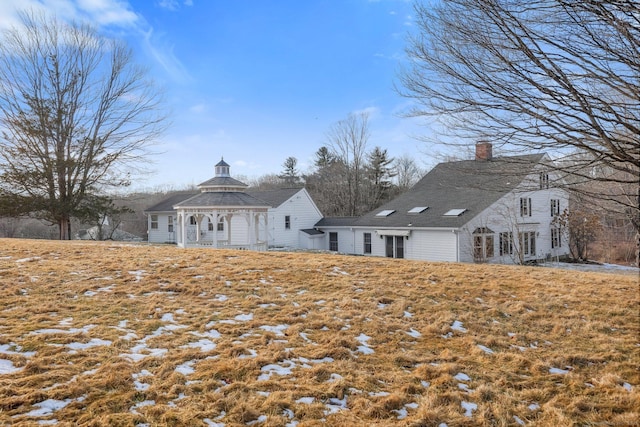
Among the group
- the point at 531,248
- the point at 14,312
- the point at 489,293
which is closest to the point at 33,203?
the point at 14,312

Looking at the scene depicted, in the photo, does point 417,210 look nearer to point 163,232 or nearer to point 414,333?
point 414,333

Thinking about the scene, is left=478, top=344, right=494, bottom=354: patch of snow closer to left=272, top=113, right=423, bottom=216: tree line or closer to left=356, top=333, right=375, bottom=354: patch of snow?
left=356, top=333, right=375, bottom=354: patch of snow

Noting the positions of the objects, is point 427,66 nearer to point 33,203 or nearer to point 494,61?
point 494,61

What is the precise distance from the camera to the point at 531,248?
20.6 m

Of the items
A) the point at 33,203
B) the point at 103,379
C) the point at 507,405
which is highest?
the point at 33,203

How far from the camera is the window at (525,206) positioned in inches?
788

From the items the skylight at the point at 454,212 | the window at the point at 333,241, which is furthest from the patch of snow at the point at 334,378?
the window at the point at 333,241

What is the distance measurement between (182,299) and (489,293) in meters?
5.52

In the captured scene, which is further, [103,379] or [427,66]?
[427,66]

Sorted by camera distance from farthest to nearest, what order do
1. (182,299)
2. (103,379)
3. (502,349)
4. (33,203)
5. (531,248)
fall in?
(531,248) → (33,203) → (182,299) → (502,349) → (103,379)

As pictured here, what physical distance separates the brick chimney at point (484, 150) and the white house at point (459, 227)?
11534mm

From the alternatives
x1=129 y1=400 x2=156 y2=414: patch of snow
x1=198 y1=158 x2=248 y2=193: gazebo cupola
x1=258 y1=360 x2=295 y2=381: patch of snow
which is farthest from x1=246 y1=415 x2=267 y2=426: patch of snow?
x1=198 y1=158 x2=248 y2=193: gazebo cupola

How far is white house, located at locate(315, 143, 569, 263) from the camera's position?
17.9 metres

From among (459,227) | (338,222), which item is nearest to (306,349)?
(459,227)
